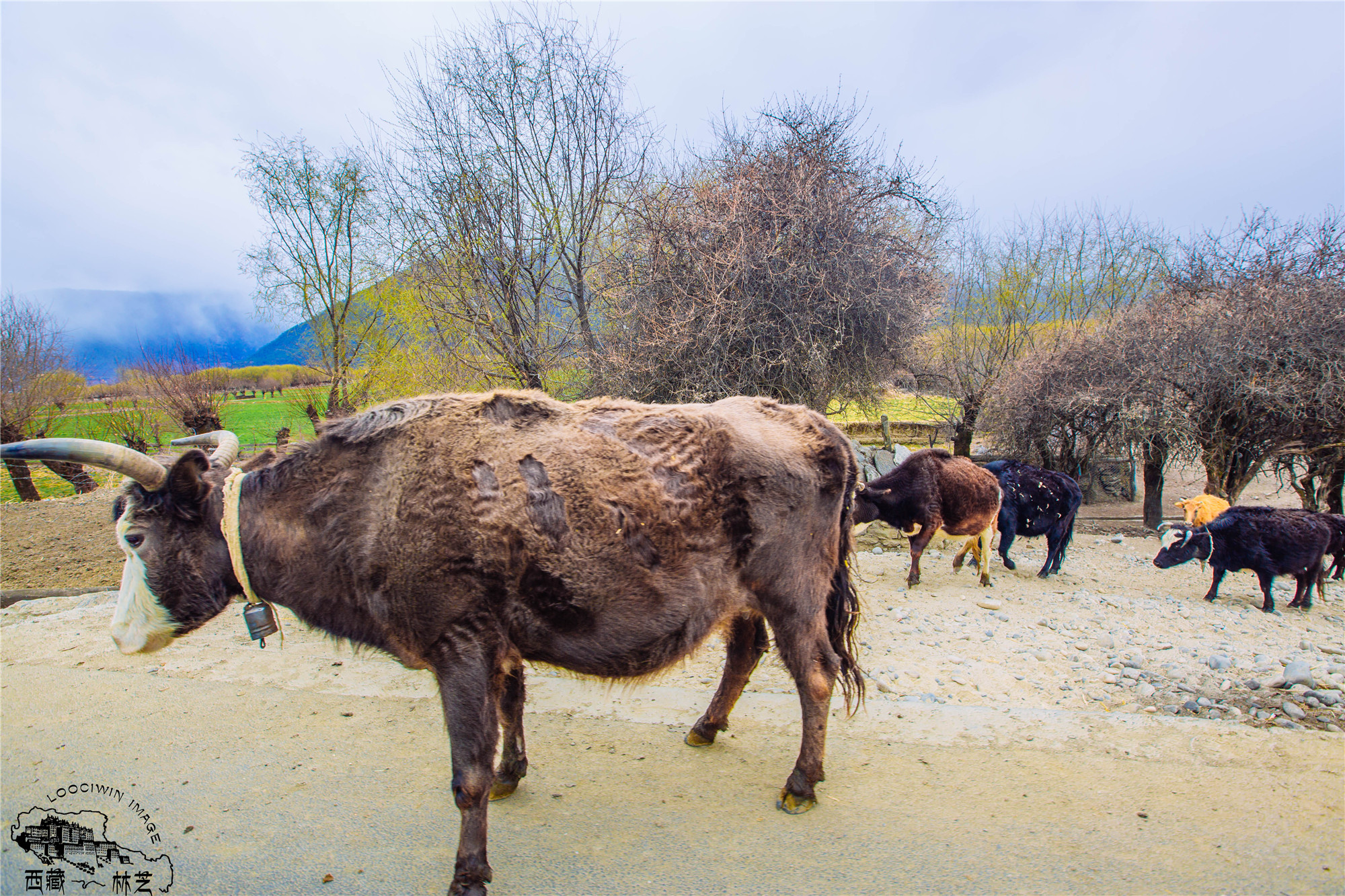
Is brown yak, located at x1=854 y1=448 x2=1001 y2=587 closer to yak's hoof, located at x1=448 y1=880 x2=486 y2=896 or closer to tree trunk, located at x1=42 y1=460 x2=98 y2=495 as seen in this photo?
yak's hoof, located at x1=448 y1=880 x2=486 y2=896

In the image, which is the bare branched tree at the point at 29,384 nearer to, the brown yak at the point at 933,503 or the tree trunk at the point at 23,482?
the tree trunk at the point at 23,482

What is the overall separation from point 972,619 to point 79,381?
20.0 metres

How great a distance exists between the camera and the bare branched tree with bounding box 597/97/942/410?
896cm

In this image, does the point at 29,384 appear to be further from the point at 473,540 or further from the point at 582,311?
the point at 473,540

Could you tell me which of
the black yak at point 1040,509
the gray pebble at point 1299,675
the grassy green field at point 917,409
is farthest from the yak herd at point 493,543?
the grassy green field at point 917,409

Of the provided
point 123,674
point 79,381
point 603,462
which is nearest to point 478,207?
point 123,674

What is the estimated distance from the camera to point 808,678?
3311 millimetres

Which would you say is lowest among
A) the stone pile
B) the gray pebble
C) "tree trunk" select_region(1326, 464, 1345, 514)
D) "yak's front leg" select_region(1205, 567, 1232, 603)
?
"yak's front leg" select_region(1205, 567, 1232, 603)

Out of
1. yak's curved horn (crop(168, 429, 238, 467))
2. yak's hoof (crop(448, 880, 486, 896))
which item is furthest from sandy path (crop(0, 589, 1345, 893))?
yak's curved horn (crop(168, 429, 238, 467))

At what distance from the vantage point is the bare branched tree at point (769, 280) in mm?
8961

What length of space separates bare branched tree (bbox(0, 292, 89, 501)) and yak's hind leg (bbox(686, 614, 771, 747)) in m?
14.5

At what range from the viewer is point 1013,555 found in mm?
10195

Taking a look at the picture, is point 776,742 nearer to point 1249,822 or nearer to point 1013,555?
point 1249,822
